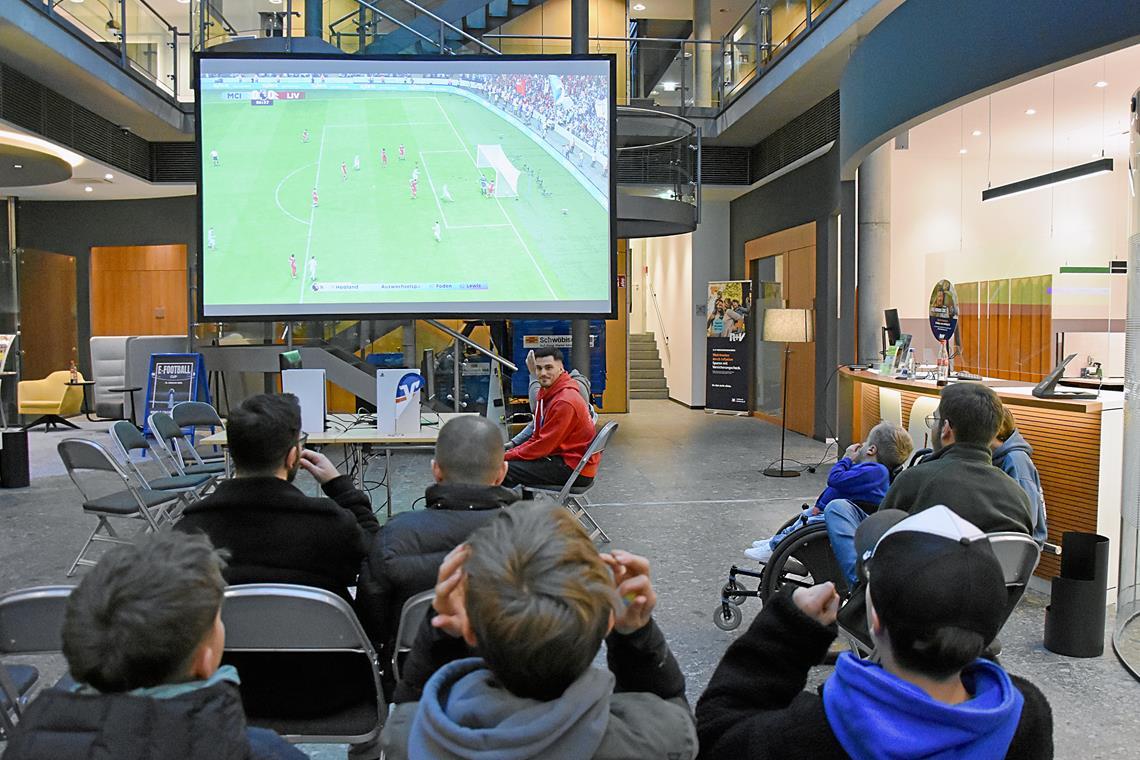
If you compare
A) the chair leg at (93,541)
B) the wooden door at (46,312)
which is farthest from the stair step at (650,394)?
the chair leg at (93,541)

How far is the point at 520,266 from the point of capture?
627 cm

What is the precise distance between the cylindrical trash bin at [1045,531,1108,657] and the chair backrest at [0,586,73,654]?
365 centimetres

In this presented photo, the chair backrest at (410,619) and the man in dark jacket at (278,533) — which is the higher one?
the man in dark jacket at (278,533)

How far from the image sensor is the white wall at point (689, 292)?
14531 millimetres

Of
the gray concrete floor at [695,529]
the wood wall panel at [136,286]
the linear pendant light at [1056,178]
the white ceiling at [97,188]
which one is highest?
the white ceiling at [97,188]

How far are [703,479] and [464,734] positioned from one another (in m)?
7.22

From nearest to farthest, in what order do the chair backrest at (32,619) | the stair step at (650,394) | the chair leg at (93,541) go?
the chair backrest at (32,619) < the chair leg at (93,541) < the stair step at (650,394)

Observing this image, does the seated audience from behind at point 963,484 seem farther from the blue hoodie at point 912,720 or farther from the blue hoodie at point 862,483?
the blue hoodie at point 912,720

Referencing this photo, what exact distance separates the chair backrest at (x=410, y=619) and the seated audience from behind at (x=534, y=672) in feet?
2.68

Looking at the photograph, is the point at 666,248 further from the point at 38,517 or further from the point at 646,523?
the point at 38,517

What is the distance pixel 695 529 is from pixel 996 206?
6626 millimetres

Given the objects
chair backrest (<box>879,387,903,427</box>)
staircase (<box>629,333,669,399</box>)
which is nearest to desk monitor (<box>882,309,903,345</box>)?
chair backrest (<box>879,387,903,427</box>)

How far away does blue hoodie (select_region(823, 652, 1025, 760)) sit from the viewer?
1.15 metres

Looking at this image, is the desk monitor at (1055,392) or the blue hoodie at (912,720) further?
the desk monitor at (1055,392)
